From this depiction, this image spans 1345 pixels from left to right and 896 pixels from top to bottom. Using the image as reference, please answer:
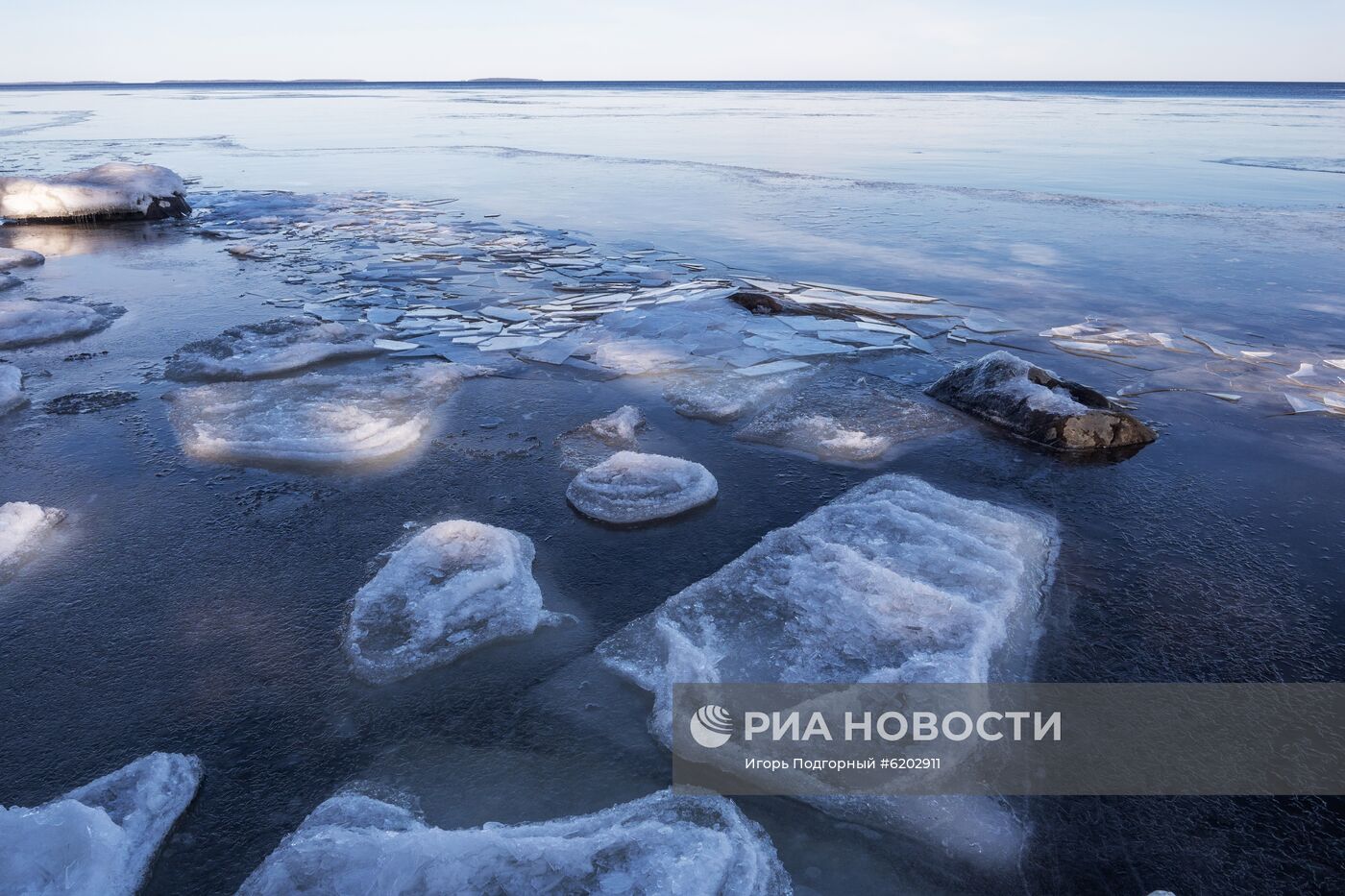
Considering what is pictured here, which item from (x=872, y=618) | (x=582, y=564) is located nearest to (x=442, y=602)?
(x=582, y=564)

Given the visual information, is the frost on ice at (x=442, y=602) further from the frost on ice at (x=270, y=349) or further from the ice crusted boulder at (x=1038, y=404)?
the ice crusted boulder at (x=1038, y=404)

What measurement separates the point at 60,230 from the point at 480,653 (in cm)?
1177

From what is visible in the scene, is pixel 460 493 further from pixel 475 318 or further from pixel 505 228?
pixel 505 228

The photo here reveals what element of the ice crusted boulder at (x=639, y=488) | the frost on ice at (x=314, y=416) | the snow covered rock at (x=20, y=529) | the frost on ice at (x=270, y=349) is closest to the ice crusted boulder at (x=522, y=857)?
the ice crusted boulder at (x=639, y=488)

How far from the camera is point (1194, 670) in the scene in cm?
261

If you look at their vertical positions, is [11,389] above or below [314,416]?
below

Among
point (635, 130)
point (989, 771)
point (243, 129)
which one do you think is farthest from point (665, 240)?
point (243, 129)

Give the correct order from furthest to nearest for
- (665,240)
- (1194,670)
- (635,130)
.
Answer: (635,130), (665,240), (1194,670)

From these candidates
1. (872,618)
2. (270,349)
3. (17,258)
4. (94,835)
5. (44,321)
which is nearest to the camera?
(94,835)

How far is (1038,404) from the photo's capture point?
4.42 metres

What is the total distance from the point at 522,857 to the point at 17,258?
9.76m

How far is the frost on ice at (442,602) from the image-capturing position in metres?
2.68

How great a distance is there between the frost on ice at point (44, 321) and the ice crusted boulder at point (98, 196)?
5476mm

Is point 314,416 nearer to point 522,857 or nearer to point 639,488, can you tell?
point 639,488
